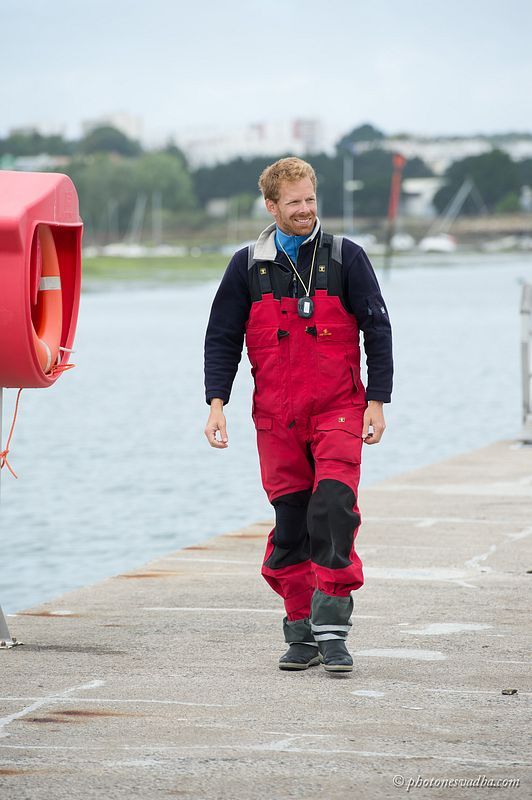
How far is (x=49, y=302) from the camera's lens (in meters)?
5.80

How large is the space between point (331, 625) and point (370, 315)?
3.44 feet

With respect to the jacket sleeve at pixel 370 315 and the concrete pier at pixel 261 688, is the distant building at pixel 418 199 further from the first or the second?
the jacket sleeve at pixel 370 315

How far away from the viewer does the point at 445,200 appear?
177m

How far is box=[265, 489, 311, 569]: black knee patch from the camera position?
5.36 meters

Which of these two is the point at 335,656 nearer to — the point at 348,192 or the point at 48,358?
the point at 48,358

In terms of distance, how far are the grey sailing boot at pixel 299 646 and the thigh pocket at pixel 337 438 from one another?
2.04ft

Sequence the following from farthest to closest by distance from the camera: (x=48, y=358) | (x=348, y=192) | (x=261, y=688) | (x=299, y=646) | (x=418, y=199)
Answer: (x=418, y=199) < (x=348, y=192) < (x=48, y=358) < (x=299, y=646) < (x=261, y=688)

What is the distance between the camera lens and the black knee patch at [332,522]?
5.16 meters

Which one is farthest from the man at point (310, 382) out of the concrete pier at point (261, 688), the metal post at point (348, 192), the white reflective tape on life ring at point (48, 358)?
the metal post at point (348, 192)

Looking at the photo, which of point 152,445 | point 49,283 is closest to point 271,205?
point 49,283

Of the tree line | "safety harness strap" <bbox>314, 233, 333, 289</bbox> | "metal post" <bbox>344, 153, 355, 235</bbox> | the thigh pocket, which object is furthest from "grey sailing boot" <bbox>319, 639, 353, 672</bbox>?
"metal post" <bbox>344, 153, 355, 235</bbox>

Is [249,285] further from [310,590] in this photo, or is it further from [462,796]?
[462,796]

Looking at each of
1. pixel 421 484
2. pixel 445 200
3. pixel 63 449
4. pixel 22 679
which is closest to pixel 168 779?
pixel 22 679

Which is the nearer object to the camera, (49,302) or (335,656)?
(335,656)
